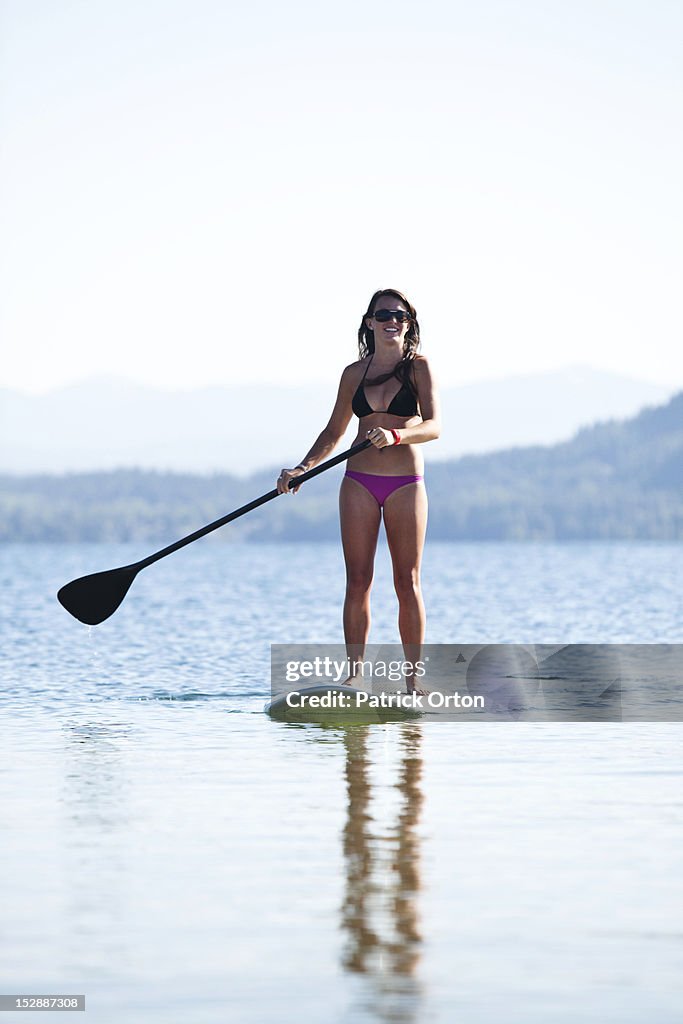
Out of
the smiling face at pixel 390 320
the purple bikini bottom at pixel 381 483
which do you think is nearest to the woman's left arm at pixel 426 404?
the smiling face at pixel 390 320

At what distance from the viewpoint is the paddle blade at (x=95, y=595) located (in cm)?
933

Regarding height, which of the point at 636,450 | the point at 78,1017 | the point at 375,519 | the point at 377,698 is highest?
the point at 636,450

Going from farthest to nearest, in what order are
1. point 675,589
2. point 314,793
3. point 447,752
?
point 675,589, point 447,752, point 314,793

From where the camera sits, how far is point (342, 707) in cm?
833

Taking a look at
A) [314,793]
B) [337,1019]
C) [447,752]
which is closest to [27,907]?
[337,1019]

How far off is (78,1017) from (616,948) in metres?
1.31

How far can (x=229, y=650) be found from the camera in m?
17.3

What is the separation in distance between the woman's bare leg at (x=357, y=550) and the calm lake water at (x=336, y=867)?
0.71 m

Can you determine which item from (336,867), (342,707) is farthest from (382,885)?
(342,707)

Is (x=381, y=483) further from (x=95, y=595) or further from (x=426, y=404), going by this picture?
(x=95, y=595)

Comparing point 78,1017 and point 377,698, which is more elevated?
point 377,698

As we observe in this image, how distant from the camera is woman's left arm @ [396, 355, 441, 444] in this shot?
8344 millimetres

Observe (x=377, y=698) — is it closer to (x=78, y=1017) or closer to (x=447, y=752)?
(x=447, y=752)

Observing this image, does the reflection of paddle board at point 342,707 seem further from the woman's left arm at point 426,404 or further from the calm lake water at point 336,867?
the woman's left arm at point 426,404
